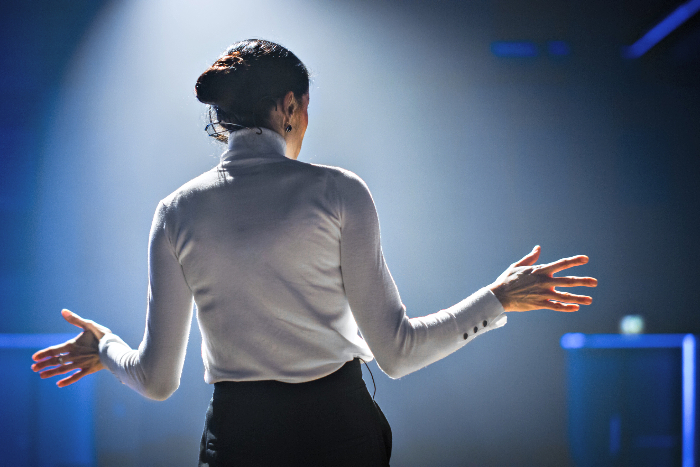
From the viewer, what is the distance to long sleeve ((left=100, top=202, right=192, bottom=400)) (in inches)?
25.5

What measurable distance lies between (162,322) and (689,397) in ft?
7.67

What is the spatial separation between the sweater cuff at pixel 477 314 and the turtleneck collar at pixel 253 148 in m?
0.32

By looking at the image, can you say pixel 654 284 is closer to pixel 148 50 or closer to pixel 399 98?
pixel 399 98

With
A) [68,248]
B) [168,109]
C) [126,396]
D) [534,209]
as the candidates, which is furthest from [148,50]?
[534,209]

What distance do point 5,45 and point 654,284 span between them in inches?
124

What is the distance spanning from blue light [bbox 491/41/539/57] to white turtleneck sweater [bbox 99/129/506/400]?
1.82m

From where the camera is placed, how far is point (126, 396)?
2.15 meters

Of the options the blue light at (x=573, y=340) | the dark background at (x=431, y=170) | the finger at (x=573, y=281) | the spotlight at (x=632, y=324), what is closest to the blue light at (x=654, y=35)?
the dark background at (x=431, y=170)

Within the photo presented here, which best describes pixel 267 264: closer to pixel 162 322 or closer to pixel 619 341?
pixel 162 322

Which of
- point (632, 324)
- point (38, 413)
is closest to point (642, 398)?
point (632, 324)

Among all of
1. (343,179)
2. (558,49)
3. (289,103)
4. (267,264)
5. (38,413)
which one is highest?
(558,49)

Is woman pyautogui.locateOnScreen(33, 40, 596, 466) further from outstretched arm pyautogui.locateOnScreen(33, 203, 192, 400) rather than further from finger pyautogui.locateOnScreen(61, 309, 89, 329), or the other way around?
finger pyautogui.locateOnScreen(61, 309, 89, 329)

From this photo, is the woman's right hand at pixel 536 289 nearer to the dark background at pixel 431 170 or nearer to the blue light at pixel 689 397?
the dark background at pixel 431 170

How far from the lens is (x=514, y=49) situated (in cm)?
216
